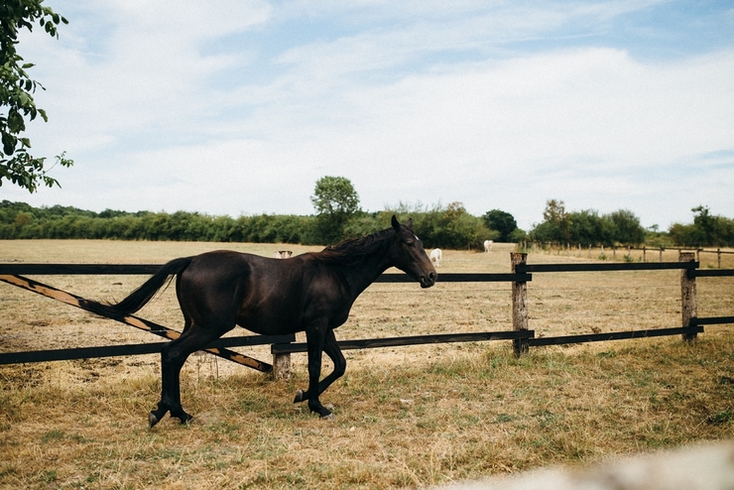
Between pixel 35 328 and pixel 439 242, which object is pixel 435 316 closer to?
pixel 35 328

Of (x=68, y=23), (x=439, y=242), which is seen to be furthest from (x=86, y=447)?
(x=439, y=242)

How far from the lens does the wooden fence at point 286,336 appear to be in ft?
18.6

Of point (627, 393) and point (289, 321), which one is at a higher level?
point (289, 321)

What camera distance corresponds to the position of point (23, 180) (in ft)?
22.4

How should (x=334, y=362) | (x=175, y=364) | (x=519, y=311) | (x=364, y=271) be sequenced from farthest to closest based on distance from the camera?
1. (x=519, y=311)
2. (x=364, y=271)
3. (x=334, y=362)
4. (x=175, y=364)

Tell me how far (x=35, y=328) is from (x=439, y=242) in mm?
47750

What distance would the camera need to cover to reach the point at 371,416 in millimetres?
5555

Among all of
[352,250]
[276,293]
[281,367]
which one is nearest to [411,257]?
[352,250]

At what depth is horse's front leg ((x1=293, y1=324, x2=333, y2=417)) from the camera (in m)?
5.68

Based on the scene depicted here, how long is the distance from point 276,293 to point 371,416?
1665mm

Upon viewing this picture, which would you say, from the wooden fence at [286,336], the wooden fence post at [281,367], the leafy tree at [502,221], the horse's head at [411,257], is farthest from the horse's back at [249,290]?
the leafy tree at [502,221]

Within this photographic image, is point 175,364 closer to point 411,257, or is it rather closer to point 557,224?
point 411,257

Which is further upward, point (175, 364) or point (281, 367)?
point (175, 364)

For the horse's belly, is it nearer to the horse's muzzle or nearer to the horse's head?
the horse's head
